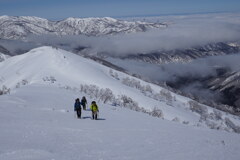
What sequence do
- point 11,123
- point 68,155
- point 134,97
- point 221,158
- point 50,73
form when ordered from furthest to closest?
point 50,73
point 134,97
point 11,123
point 221,158
point 68,155

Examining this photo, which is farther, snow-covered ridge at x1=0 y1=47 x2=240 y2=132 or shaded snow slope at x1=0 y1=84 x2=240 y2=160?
snow-covered ridge at x1=0 y1=47 x2=240 y2=132

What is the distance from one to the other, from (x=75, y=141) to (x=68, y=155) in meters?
2.14

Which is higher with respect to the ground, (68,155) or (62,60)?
(62,60)

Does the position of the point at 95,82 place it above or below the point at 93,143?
above

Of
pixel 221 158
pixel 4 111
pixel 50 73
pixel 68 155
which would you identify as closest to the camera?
pixel 68 155

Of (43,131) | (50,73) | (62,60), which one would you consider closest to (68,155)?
(43,131)

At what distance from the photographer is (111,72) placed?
88.9 m

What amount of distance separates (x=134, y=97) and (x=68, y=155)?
52.9 meters

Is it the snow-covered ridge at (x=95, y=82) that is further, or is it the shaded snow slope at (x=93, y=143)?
the snow-covered ridge at (x=95, y=82)

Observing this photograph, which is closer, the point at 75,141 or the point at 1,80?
the point at 75,141

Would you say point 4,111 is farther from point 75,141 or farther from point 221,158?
point 221,158

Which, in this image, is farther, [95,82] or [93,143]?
[95,82]

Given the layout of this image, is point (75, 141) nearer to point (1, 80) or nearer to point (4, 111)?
point (4, 111)

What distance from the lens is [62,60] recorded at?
84375 mm
